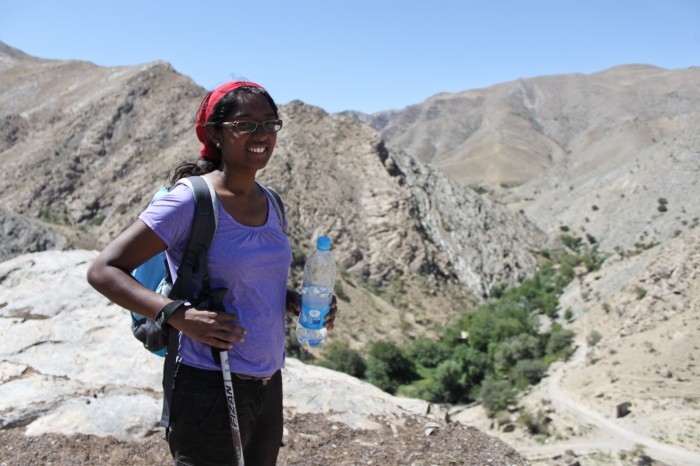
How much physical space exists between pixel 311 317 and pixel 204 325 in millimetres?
753

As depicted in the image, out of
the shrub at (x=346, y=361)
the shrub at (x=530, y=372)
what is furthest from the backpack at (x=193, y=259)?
the shrub at (x=530, y=372)

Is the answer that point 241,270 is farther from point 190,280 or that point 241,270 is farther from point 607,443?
point 607,443

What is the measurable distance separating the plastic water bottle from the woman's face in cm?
53

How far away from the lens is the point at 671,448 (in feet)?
47.0

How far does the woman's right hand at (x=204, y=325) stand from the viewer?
7.72 feet

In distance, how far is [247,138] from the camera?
8.69ft

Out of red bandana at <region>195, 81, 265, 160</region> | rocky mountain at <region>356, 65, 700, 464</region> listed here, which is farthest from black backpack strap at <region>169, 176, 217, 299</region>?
rocky mountain at <region>356, 65, 700, 464</region>

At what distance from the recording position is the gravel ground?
4910 millimetres

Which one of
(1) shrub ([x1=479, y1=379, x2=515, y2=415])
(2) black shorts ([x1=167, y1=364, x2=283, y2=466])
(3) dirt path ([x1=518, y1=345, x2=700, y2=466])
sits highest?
(2) black shorts ([x1=167, y1=364, x2=283, y2=466])

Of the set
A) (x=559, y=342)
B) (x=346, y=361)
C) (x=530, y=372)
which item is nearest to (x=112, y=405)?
(x=346, y=361)

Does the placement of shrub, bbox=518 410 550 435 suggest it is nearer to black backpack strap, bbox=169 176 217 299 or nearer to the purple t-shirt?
the purple t-shirt

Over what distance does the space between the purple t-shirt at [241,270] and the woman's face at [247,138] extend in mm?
252

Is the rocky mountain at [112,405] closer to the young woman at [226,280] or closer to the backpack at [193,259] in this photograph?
the young woman at [226,280]

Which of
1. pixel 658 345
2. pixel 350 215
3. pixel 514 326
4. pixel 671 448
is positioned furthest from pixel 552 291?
pixel 671 448
